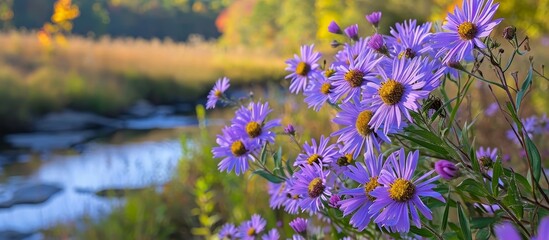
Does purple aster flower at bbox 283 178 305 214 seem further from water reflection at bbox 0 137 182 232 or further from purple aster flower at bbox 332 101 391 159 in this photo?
water reflection at bbox 0 137 182 232

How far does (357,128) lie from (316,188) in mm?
76

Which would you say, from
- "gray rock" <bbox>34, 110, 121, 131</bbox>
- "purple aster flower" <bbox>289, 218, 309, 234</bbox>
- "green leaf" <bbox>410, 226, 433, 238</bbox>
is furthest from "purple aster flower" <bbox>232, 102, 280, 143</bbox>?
"gray rock" <bbox>34, 110, 121, 131</bbox>

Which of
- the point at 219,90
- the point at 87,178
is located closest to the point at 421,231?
the point at 219,90

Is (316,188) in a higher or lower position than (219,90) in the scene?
lower

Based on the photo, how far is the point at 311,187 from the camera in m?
0.58

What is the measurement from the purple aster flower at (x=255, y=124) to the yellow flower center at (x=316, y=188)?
12cm

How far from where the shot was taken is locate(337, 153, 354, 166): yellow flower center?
1.94 ft

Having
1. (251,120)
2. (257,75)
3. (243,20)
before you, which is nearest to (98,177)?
(251,120)

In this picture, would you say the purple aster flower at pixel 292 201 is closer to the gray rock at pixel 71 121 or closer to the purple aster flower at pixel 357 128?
the purple aster flower at pixel 357 128

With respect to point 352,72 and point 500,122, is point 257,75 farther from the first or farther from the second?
point 352,72

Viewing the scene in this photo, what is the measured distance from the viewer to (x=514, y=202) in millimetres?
A: 510

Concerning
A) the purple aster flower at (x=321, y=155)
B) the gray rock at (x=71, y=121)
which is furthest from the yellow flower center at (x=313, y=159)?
the gray rock at (x=71, y=121)

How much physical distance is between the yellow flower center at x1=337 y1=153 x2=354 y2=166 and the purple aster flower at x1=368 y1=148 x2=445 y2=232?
0.10 m

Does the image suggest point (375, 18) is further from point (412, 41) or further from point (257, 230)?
point (257, 230)
